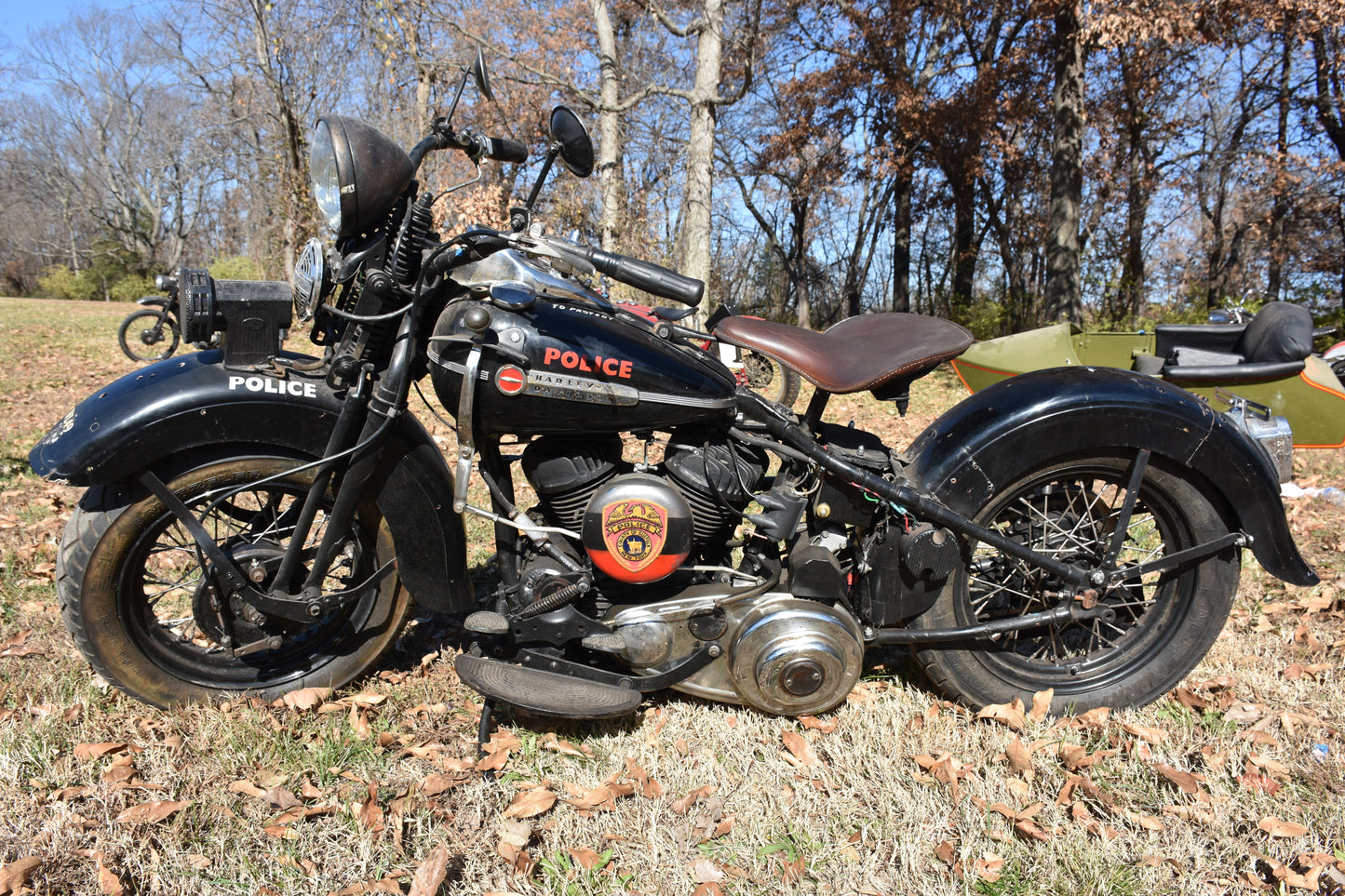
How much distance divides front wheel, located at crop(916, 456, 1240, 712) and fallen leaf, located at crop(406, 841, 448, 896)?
5.24 ft

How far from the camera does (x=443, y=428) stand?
254 inches

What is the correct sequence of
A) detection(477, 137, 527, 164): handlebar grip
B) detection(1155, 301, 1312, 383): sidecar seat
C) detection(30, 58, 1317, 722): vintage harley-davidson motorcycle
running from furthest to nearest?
detection(1155, 301, 1312, 383): sidecar seat, detection(477, 137, 527, 164): handlebar grip, detection(30, 58, 1317, 722): vintage harley-davidson motorcycle

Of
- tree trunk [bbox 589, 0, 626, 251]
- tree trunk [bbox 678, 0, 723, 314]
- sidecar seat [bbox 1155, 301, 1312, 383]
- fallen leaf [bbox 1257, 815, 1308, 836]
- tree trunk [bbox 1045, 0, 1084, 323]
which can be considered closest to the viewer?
fallen leaf [bbox 1257, 815, 1308, 836]

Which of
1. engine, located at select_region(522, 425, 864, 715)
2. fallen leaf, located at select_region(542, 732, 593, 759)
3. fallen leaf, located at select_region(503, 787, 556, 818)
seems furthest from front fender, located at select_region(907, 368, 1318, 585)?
fallen leaf, located at select_region(503, 787, 556, 818)

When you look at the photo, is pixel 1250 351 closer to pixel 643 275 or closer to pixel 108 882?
pixel 643 275

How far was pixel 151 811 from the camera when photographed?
85.8 inches

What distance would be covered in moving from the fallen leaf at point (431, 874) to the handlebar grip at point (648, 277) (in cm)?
163

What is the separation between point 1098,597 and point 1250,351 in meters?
3.69

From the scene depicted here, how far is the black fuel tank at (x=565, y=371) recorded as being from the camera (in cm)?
219

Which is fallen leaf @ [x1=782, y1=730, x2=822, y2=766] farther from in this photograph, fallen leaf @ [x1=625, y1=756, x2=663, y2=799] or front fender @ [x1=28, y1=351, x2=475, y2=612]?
front fender @ [x1=28, y1=351, x2=475, y2=612]

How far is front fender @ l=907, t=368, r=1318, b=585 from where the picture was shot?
2.41 metres

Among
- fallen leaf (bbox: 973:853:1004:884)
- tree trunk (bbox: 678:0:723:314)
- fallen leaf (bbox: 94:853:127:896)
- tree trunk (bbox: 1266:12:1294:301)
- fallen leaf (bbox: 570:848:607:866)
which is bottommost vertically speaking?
fallen leaf (bbox: 94:853:127:896)

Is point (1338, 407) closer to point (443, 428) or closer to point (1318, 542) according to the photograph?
point (1318, 542)

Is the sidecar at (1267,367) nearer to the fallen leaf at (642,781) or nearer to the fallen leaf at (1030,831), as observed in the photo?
the fallen leaf at (1030,831)
